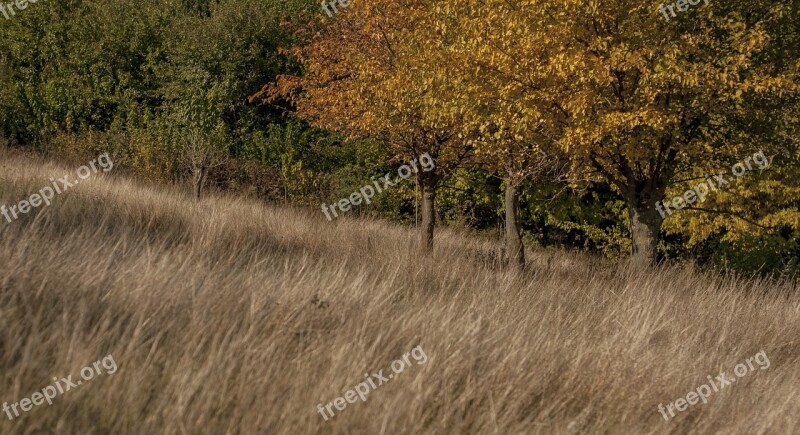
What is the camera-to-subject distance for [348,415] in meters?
3.83

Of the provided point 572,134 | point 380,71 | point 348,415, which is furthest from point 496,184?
point 348,415

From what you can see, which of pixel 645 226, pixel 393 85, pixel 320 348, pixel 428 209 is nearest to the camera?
pixel 320 348

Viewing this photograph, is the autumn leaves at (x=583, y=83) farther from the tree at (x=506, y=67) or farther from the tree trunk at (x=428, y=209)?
the tree trunk at (x=428, y=209)

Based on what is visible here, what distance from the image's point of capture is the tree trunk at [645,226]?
418 inches

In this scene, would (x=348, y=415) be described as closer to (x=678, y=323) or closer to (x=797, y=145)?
(x=678, y=323)

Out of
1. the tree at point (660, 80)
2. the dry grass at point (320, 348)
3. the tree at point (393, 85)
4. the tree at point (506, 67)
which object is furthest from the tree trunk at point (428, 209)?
the dry grass at point (320, 348)

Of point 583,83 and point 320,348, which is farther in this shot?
point 583,83

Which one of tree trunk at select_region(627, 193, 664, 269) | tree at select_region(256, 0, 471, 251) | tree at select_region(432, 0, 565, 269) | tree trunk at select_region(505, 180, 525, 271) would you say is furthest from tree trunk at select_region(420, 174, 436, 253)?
tree trunk at select_region(627, 193, 664, 269)

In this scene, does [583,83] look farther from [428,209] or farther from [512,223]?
[428,209]

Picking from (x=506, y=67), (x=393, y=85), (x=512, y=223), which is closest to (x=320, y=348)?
(x=506, y=67)

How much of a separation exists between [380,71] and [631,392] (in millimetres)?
7157

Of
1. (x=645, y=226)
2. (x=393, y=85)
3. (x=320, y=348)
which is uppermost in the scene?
(x=393, y=85)

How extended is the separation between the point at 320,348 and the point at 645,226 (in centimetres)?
752

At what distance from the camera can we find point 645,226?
10664mm
